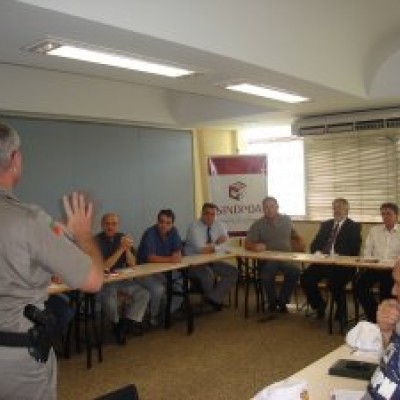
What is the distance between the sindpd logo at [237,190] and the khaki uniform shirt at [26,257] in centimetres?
586

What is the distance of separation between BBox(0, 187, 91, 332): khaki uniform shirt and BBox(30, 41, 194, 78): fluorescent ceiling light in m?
2.00

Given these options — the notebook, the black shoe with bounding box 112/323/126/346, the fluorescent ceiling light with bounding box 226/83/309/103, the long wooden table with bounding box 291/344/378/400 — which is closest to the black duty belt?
the long wooden table with bounding box 291/344/378/400

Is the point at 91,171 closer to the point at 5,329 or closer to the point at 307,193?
the point at 307,193

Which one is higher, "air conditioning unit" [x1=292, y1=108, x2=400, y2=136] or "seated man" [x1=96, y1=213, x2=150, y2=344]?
"air conditioning unit" [x1=292, y1=108, x2=400, y2=136]

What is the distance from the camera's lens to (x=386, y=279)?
5.45 m

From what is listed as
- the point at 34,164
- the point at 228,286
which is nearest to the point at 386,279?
the point at 228,286

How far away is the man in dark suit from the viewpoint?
586 cm

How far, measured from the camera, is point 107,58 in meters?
3.99

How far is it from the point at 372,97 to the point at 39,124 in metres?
3.71

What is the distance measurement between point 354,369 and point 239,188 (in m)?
5.61

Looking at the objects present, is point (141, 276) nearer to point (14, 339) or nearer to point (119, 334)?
point (119, 334)

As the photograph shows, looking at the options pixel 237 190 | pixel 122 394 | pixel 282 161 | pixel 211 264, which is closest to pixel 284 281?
pixel 211 264

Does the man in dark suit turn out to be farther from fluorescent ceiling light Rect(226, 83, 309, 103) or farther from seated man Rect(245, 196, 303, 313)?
fluorescent ceiling light Rect(226, 83, 309, 103)

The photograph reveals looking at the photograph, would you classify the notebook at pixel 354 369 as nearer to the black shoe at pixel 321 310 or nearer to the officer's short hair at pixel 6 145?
the officer's short hair at pixel 6 145
